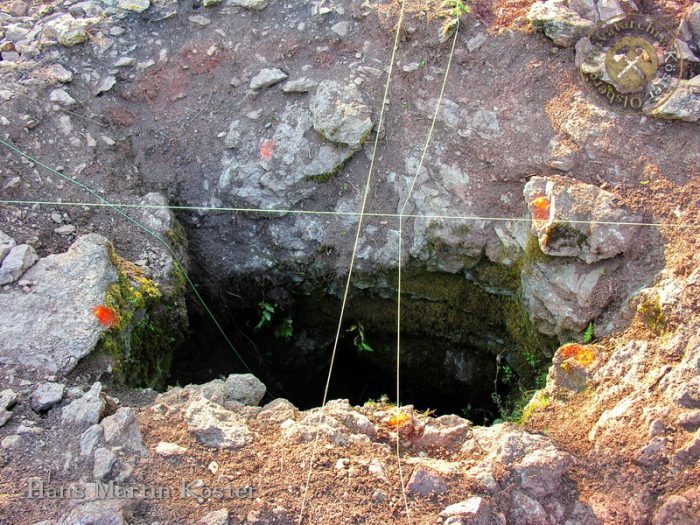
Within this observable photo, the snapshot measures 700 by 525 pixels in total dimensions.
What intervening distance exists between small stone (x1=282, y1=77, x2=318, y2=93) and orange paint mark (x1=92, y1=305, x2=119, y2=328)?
2.18 m

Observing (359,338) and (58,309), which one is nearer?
(58,309)

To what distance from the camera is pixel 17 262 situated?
3400 mm

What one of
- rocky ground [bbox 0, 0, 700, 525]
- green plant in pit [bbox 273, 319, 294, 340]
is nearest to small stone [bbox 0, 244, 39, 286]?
rocky ground [bbox 0, 0, 700, 525]

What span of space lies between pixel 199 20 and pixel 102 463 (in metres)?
3.63

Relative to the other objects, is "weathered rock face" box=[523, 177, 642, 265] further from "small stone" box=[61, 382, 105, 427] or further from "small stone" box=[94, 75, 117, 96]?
"small stone" box=[94, 75, 117, 96]

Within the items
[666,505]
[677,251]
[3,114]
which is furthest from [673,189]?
[3,114]

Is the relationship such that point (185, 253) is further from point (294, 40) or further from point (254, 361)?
point (294, 40)

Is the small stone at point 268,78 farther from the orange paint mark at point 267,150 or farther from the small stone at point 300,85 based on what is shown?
the orange paint mark at point 267,150

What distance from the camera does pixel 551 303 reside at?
3883 millimetres

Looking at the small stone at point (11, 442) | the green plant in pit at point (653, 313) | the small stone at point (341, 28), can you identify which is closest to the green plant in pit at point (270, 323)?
the small stone at point (11, 442)

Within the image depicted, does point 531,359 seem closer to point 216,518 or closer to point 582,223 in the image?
point 582,223

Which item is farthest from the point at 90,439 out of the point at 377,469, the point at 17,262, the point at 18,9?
the point at 18,9

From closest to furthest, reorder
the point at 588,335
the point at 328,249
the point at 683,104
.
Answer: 1. the point at 588,335
2. the point at 683,104
3. the point at 328,249

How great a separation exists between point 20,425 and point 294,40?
3.39 m
